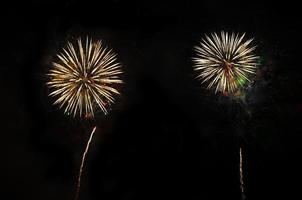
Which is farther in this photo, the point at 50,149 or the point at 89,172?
the point at 89,172

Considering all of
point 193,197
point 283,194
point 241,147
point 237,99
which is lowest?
point 193,197

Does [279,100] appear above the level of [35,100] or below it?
above

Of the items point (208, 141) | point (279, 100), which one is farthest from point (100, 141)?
point (279, 100)

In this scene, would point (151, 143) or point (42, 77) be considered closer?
point (42, 77)

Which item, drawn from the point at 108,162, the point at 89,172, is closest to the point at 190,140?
the point at 108,162

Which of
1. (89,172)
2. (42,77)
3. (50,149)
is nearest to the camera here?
(42,77)

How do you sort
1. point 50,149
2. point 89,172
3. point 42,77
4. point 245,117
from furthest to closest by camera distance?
point 245,117 < point 89,172 < point 50,149 < point 42,77

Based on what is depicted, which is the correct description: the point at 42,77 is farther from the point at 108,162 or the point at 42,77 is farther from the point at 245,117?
the point at 245,117

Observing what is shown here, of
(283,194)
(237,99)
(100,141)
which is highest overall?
(237,99)

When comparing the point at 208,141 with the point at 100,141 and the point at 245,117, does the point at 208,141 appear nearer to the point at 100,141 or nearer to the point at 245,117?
the point at 245,117
